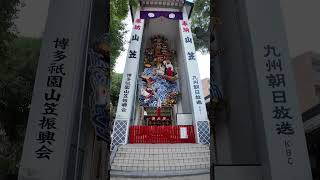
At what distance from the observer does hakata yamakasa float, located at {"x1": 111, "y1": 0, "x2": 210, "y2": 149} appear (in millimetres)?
8461

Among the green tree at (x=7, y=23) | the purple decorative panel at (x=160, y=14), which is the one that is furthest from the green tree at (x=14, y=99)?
the purple decorative panel at (x=160, y=14)

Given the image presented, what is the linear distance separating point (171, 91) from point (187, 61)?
1.53m

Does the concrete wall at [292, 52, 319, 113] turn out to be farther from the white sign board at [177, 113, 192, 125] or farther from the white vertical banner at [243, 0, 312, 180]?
the white vertical banner at [243, 0, 312, 180]

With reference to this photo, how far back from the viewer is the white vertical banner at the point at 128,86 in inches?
324

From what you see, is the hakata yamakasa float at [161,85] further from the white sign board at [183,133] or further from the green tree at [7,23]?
the green tree at [7,23]

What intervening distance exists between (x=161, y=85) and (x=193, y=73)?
177cm

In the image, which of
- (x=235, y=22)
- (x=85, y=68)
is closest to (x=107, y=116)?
(x=85, y=68)

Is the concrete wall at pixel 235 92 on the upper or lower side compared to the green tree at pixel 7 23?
lower

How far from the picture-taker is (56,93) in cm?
299

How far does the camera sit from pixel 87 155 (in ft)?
13.3

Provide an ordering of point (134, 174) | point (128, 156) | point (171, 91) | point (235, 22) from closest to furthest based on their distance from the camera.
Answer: point (235, 22), point (134, 174), point (128, 156), point (171, 91)

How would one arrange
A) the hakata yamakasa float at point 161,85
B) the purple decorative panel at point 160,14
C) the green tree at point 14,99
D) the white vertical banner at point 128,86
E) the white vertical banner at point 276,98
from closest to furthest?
the white vertical banner at point 276,98 < the green tree at point 14,99 < the white vertical banner at point 128,86 < the hakata yamakasa float at point 161,85 < the purple decorative panel at point 160,14

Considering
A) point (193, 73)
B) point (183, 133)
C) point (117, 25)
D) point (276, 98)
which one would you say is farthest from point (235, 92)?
point (193, 73)

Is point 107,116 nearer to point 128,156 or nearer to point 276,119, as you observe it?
point 276,119
